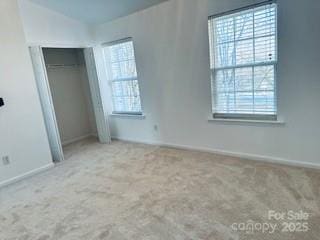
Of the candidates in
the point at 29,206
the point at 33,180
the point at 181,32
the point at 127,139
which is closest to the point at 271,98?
the point at 181,32

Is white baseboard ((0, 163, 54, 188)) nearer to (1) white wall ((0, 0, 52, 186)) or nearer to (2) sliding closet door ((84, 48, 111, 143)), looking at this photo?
(1) white wall ((0, 0, 52, 186))

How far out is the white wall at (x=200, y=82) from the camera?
2.70 m

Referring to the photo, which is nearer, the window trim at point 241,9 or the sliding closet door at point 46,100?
the window trim at point 241,9

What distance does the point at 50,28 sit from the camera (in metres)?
4.05

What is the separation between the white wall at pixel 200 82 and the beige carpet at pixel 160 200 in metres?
0.31

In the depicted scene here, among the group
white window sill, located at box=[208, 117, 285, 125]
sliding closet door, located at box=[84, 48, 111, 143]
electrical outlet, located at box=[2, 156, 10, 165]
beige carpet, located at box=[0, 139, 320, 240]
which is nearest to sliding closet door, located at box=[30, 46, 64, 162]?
beige carpet, located at box=[0, 139, 320, 240]

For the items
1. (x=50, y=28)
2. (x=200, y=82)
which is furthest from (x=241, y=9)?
(x=50, y=28)

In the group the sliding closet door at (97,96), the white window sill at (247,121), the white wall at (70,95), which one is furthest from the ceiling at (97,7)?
the white window sill at (247,121)

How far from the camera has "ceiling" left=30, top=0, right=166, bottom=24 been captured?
12.0 feet

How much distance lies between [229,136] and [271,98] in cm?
83

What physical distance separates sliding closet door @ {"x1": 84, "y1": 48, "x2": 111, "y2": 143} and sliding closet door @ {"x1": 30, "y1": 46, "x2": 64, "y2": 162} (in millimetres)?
948

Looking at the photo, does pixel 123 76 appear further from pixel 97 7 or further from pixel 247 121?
pixel 247 121

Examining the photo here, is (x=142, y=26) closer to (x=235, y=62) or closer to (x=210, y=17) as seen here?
(x=210, y=17)

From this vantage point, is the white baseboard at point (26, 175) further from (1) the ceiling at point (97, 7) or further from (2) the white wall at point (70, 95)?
(1) the ceiling at point (97, 7)
